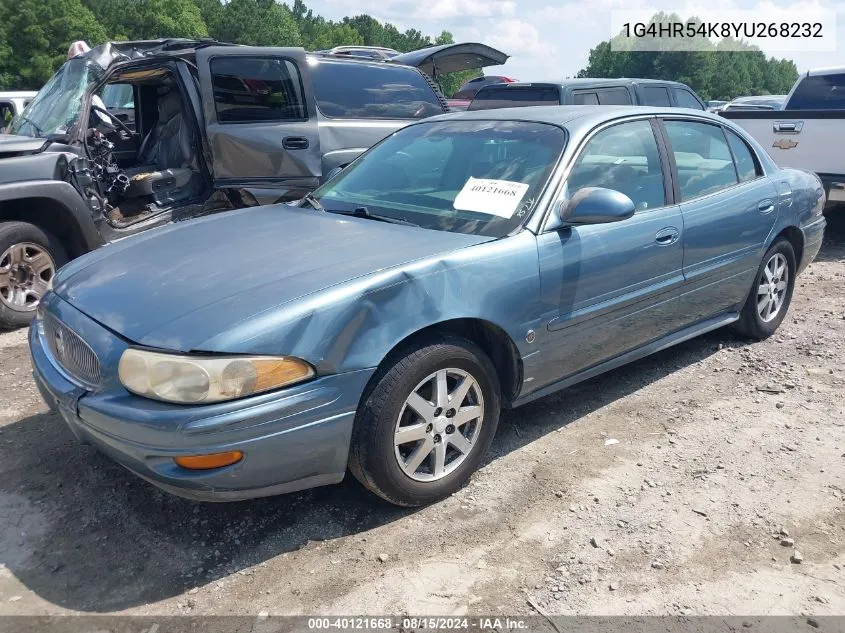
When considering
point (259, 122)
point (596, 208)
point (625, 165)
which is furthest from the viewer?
point (259, 122)

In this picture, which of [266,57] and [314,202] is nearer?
[314,202]

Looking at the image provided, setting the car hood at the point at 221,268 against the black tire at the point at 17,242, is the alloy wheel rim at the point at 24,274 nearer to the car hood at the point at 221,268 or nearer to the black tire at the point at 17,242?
the black tire at the point at 17,242

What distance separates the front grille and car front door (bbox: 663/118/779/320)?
9.80 feet

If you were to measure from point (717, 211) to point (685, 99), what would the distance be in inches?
249

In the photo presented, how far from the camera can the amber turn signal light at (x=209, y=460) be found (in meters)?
2.44

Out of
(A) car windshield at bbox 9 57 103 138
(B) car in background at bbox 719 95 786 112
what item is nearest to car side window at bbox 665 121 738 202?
(A) car windshield at bbox 9 57 103 138

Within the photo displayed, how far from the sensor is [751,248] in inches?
176

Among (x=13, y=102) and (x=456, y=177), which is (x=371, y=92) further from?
(x=13, y=102)

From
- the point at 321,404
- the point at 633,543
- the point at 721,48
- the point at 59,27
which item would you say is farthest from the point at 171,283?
the point at 721,48

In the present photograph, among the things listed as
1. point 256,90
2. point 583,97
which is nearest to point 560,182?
point 256,90

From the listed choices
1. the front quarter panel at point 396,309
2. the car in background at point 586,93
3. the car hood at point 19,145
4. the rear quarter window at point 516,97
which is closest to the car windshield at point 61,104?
the car hood at point 19,145

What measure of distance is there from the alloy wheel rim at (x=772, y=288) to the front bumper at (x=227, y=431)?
130 inches

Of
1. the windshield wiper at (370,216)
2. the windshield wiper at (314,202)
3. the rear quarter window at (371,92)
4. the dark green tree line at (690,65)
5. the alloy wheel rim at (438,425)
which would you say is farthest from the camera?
the dark green tree line at (690,65)

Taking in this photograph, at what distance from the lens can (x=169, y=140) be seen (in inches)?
269
